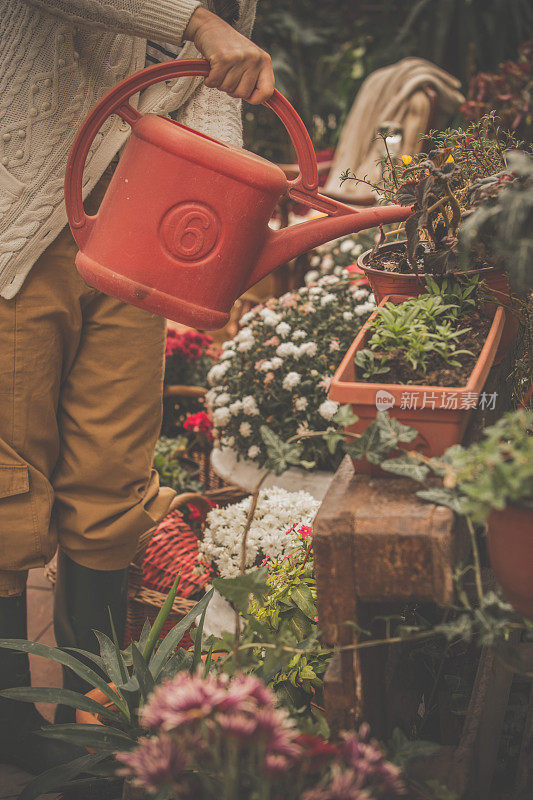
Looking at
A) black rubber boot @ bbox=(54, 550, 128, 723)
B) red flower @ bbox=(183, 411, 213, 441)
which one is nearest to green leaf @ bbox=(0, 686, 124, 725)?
black rubber boot @ bbox=(54, 550, 128, 723)

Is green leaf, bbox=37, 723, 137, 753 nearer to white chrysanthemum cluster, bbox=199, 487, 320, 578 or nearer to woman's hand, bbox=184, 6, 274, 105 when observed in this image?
white chrysanthemum cluster, bbox=199, 487, 320, 578

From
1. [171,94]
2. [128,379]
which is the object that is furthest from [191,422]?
[171,94]

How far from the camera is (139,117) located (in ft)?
3.41

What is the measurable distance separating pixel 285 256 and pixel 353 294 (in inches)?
46.4

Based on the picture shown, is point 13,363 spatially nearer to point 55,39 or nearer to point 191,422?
point 55,39

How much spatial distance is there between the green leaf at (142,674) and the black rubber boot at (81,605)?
492 mm

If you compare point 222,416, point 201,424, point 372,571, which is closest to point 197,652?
point 372,571

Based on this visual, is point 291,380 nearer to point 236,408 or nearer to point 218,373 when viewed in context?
point 236,408

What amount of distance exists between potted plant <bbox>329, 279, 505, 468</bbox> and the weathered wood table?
0.27ft

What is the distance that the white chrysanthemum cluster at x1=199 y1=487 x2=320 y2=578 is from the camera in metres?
1.52

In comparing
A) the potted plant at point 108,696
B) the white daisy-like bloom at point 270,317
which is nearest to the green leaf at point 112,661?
the potted plant at point 108,696

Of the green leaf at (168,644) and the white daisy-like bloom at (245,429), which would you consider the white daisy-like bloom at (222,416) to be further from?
the green leaf at (168,644)

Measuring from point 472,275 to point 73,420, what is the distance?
80 centimetres

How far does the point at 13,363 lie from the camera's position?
1.32m
